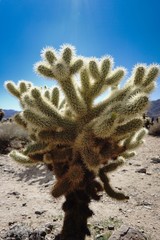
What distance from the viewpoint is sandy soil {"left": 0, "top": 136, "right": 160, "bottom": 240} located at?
17.4 ft

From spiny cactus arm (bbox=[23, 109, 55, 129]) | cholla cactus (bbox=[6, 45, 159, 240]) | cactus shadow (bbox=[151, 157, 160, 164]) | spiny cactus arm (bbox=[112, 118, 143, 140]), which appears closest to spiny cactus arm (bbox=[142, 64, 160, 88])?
cholla cactus (bbox=[6, 45, 159, 240])

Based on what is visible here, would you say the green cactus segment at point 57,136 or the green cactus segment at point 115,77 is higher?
the green cactus segment at point 115,77

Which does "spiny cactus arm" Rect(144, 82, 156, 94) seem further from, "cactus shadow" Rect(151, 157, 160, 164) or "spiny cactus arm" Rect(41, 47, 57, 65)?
"cactus shadow" Rect(151, 157, 160, 164)

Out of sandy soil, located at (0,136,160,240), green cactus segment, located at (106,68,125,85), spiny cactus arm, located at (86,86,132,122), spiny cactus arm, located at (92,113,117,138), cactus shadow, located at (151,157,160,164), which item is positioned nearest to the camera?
spiny cactus arm, located at (92,113,117,138)

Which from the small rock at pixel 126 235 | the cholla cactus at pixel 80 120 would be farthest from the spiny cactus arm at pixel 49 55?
the small rock at pixel 126 235

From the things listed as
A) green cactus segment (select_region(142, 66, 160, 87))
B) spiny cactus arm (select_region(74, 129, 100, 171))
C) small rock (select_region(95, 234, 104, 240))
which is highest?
green cactus segment (select_region(142, 66, 160, 87))

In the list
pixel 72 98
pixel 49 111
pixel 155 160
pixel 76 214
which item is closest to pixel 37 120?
pixel 49 111

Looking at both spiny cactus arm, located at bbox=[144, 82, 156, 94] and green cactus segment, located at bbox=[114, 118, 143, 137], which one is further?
spiny cactus arm, located at bbox=[144, 82, 156, 94]

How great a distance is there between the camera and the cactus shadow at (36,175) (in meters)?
7.83

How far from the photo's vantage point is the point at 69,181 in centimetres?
346

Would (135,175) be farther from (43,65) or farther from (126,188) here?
(43,65)

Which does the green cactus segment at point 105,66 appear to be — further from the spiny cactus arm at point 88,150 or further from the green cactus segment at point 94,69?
the spiny cactus arm at point 88,150

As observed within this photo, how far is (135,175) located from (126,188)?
3.35 ft

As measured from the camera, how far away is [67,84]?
3445 millimetres
